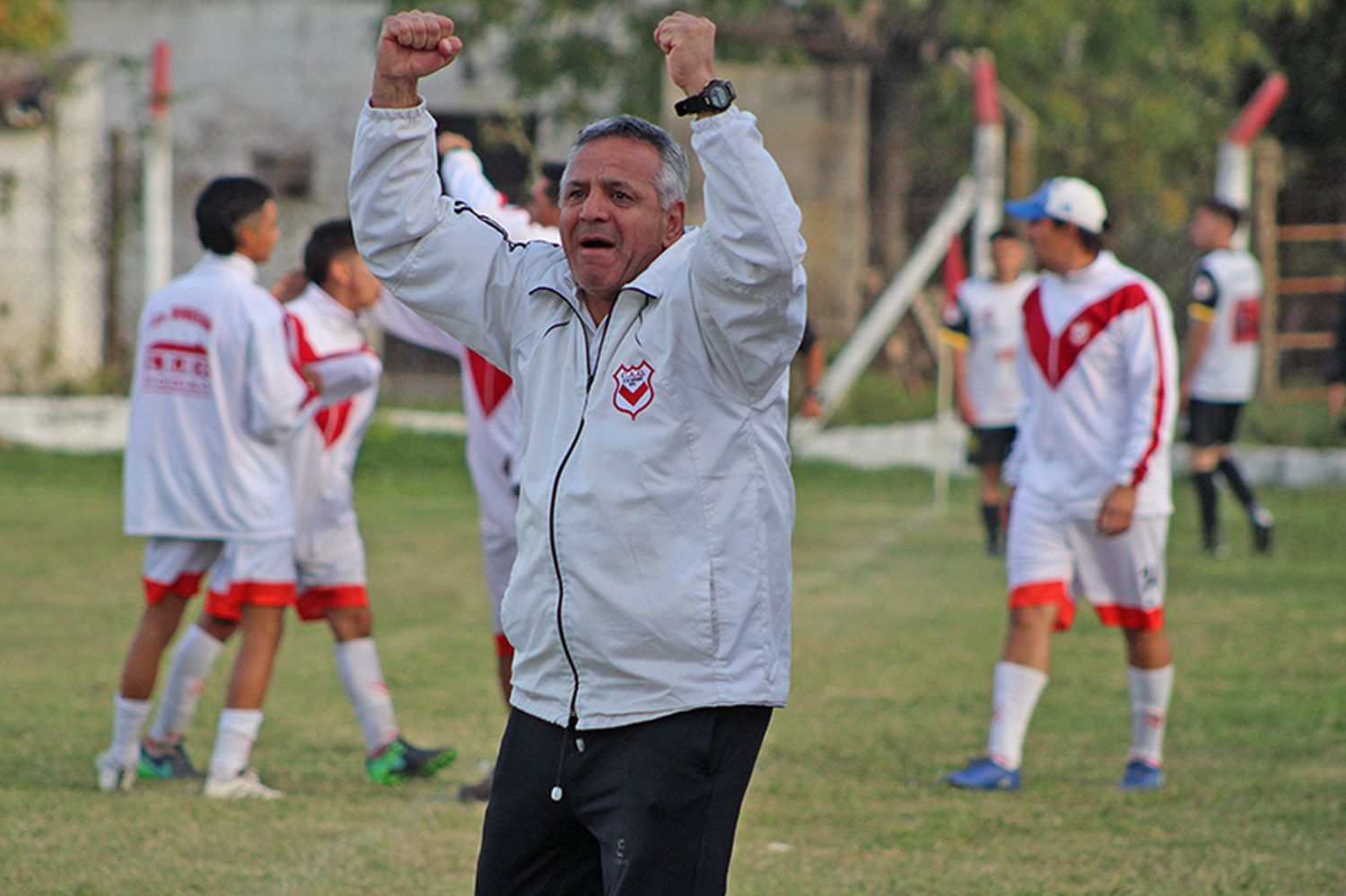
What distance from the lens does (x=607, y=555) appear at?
333 centimetres

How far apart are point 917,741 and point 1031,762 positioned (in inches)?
18.5

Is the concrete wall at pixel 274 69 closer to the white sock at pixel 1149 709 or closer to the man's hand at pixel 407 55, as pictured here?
the white sock at pixel 1149 709

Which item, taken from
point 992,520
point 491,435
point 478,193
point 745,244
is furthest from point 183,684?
point 992,520

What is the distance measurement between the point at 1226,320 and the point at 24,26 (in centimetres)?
1602

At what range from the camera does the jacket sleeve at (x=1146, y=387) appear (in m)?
6.69

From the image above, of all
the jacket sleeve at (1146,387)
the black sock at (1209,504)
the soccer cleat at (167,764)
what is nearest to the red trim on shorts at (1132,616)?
the jacket sleeve at (1146,387)

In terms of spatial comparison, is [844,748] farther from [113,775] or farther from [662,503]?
[662,503]

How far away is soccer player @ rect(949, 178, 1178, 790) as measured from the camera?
22.0 feet

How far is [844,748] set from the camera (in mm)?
7188

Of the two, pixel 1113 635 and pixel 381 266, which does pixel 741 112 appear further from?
pixel 1113 635

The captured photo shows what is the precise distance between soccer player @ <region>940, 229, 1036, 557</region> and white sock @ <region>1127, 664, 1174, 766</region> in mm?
6631

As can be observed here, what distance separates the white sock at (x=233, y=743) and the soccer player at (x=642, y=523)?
10.1ft

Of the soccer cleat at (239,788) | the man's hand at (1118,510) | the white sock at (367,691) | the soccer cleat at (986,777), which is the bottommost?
the soccer cleat at (239,788)

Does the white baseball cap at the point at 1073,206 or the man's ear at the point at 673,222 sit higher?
the white baseball cap at the point at 1073,206
